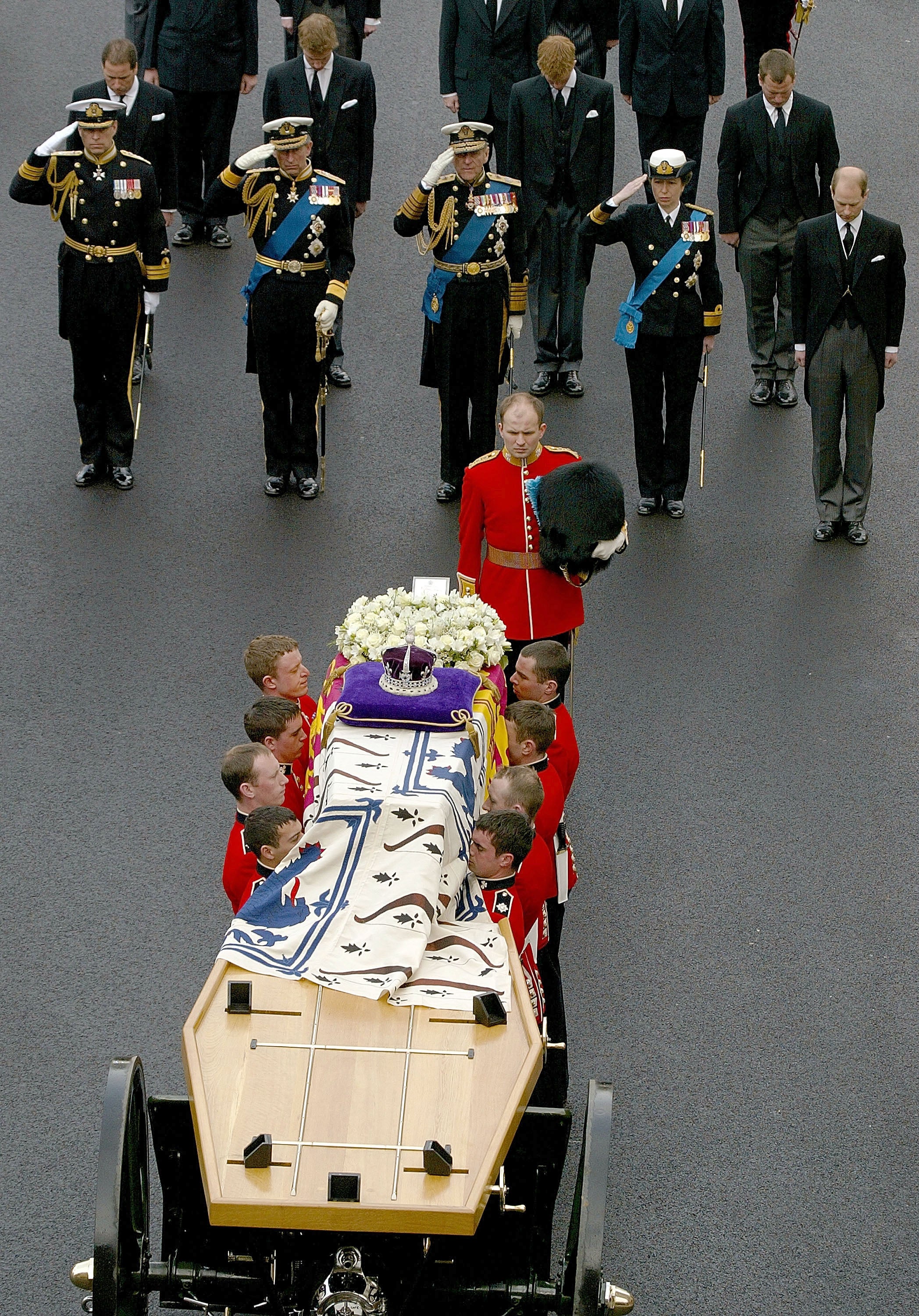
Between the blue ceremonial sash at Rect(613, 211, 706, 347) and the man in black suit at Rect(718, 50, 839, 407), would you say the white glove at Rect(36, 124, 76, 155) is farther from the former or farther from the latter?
the man in black suit at Rect(718, 50, 839, 407)

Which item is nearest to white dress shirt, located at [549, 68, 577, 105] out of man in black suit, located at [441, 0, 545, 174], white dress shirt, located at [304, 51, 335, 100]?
man in black suit, located at [441, 0, 545, 174]

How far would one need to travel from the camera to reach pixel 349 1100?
4.29 m

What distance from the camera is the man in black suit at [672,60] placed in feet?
34.1

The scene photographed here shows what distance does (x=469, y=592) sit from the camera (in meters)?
7.08

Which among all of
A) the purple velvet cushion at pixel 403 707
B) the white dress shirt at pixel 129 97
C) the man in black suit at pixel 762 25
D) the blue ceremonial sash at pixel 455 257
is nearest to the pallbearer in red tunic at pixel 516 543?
the purple velvet cushion at pixel 403 707

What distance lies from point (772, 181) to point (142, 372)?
10.5 ft

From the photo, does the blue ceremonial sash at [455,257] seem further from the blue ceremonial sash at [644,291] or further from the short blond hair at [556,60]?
the short blond hair at [556,60]

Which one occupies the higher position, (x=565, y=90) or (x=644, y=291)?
(x=565, y=90)

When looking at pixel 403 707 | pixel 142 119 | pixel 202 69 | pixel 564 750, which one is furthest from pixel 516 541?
pixel 202 69

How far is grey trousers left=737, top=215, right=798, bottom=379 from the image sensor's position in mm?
9570

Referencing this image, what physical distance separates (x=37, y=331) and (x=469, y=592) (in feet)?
13.0

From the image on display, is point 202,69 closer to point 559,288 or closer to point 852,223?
point 559,288

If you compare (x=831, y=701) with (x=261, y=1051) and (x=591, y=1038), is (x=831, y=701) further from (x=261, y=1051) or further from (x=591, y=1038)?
(x=261, y=1051)

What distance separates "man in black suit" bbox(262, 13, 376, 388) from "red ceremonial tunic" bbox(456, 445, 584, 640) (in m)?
2.73
